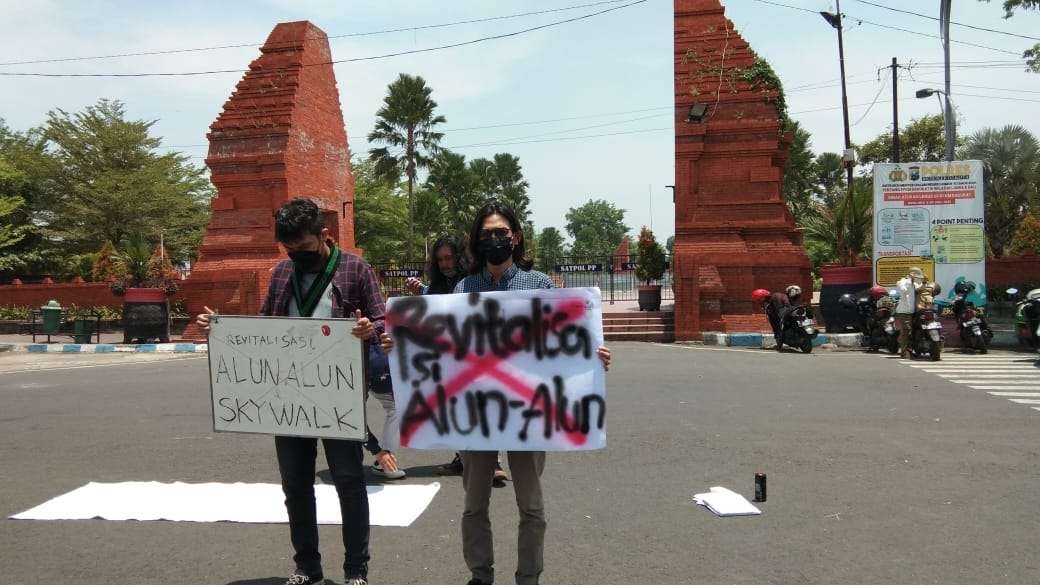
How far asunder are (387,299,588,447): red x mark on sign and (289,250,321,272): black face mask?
1.67 ft

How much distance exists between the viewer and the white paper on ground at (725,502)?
16.8ft

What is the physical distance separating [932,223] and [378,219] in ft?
125

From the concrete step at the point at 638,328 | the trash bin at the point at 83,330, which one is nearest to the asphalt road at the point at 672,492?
the concrete step at the point at 638,328

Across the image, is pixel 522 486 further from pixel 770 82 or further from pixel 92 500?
pixel 770 82

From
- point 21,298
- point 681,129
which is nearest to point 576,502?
point 681,129

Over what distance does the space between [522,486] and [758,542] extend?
173 centimetres

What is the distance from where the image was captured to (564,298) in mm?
3717

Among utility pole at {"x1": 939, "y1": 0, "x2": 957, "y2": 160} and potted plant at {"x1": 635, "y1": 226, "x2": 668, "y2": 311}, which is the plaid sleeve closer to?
potted plant at {"x1": 635, "y1": 226, "x2": 668, "y2": 311}

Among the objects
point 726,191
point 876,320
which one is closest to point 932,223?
point 876,320

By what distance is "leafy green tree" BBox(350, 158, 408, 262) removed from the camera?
5103cm

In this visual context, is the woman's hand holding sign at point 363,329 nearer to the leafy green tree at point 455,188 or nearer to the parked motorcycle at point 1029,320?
the parked motorcycle at point 1029,320

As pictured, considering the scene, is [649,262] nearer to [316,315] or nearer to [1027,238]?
[1027,238]

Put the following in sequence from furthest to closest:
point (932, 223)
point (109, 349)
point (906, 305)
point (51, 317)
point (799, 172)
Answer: point (799, 172), point (51, 317), point (109, 349), point (932, 223), point (906, 305)

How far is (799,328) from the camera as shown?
15953 millimetres
